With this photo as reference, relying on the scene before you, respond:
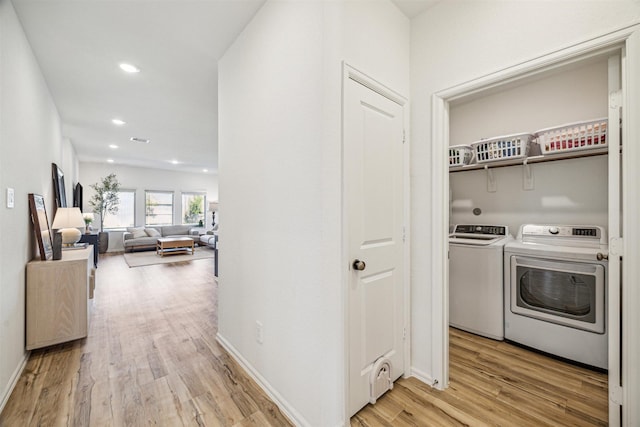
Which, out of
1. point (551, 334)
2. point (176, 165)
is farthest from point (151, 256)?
point (551, 334)

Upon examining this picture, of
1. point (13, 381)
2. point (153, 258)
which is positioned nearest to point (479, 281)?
point (13, 381)

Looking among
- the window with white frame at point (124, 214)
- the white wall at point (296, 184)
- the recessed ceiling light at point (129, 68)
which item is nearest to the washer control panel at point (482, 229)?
the white wall at point (296, 184)

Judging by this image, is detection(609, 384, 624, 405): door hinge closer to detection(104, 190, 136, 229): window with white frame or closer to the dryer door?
the dryer door

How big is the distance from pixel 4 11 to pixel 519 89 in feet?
13.9

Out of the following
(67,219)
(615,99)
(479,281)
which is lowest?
(479,281)

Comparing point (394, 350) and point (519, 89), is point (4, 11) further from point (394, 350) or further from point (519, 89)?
point (519, 89)

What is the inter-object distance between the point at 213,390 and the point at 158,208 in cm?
873

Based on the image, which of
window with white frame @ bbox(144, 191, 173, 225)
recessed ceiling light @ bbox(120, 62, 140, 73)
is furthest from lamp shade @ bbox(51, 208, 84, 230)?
window with white frame @ bbox(144, 191, 173, 225)

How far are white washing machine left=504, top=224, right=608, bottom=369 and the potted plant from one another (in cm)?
931

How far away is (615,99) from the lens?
4.50 ft

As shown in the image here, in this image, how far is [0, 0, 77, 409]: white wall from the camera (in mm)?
1809

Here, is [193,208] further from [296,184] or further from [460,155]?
[296,184]

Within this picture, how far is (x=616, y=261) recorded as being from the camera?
1.33m

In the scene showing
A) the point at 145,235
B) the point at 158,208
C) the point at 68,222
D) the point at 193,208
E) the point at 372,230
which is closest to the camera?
the point at 372,230
